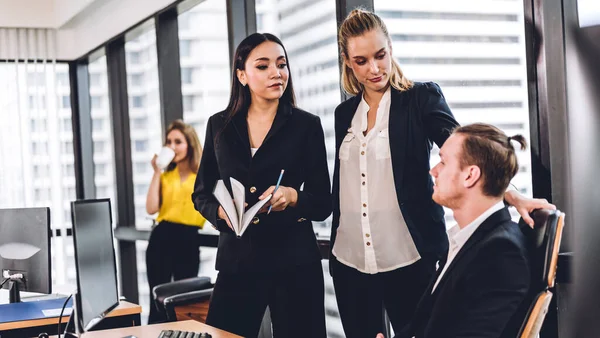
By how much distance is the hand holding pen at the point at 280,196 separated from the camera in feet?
Answer: 8.23

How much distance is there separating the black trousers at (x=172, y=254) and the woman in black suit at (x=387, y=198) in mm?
2519

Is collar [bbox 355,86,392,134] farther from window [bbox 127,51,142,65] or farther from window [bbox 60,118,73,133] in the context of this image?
window [bbox 60,118,73,133]

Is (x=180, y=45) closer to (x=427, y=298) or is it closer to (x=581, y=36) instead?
(x=581, y=36)

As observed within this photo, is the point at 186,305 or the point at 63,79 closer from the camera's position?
the point at 186,305

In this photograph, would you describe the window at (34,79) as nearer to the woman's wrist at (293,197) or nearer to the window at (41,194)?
the window at (41,194)

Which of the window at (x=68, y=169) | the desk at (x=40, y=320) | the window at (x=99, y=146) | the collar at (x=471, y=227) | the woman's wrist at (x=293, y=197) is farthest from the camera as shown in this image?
the window at (x=99, y=146)

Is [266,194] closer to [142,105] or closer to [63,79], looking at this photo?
[142,105]

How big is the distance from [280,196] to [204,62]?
3.19 m

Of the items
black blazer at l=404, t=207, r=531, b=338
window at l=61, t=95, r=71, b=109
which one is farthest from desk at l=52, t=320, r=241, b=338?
window at l=61, t=95, r=71, b=109

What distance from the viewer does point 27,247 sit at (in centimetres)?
313

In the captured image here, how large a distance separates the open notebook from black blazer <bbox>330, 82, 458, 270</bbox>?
44 cm

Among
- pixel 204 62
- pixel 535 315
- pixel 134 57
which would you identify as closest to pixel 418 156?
pixel 535 315

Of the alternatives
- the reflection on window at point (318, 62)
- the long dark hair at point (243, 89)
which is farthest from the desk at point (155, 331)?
the reflection on window at point (318, 62)

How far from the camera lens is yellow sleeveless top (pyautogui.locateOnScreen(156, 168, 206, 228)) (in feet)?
16.5
